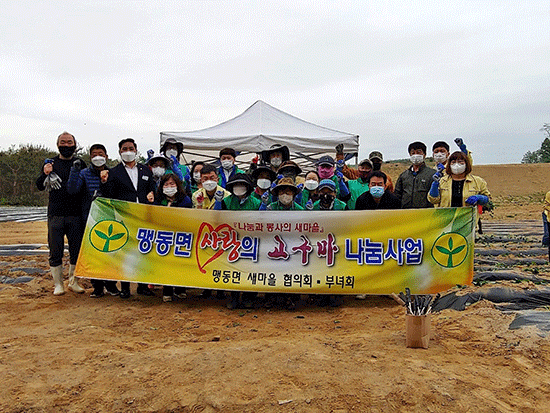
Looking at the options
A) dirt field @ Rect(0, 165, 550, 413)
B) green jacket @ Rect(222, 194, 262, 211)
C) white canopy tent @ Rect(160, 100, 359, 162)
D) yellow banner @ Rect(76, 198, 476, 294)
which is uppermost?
white canopy tent @ Rect(160, 100, 359, 162)

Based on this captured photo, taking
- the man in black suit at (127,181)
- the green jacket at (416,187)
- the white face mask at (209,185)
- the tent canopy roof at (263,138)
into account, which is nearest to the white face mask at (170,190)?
the man in black suit at (127,181)

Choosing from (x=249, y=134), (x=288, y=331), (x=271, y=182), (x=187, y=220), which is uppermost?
(x=249, y=134)

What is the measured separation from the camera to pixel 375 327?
4508 millimetres

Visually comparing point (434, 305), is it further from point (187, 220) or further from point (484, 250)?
point (484, 250)

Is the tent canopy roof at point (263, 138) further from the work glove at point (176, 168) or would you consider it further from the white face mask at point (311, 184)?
the white face mask at point (311, 184)

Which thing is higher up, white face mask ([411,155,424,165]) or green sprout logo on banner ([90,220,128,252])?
white face mask ([411,155,424,165])

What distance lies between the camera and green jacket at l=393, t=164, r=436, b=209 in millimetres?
5988

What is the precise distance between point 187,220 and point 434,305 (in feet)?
9.46

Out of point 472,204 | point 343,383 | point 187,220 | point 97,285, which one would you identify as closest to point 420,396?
point 343,383

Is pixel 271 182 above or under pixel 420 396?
above

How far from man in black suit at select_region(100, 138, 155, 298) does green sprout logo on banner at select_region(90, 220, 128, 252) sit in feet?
1.18

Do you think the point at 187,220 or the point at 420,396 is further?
the point at 187,220

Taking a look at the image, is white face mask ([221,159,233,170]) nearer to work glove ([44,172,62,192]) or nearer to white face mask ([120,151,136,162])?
white face mask ([120,151,136,162])

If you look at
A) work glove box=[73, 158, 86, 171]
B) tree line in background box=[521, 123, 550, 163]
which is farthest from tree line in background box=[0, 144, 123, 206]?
tree line in background box=[521, 123, 550, 163]
